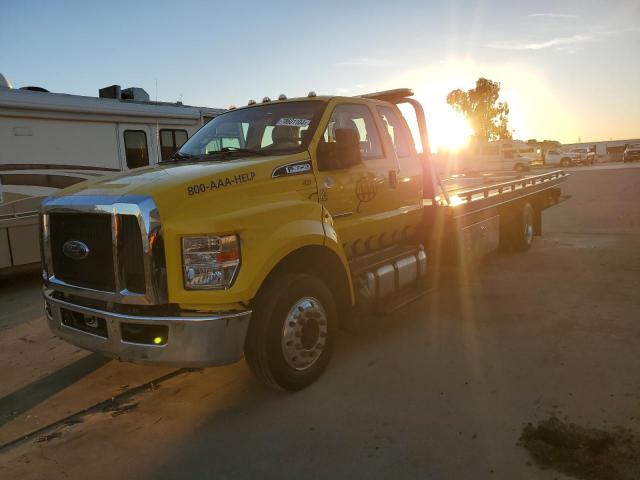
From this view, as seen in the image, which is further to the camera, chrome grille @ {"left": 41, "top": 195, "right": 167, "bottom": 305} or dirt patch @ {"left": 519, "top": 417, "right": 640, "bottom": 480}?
chrome grille @ {"left": 41, "top": 195, "right": 167, "bottom": 305}

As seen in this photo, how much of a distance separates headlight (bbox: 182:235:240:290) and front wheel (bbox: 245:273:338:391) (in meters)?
0.42

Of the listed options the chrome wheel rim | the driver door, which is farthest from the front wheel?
the driver door

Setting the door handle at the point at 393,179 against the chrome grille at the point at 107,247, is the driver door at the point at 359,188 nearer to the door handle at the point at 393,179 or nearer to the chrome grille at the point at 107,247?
the door handle at the point at 393,179

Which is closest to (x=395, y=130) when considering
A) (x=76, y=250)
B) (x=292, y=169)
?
(x=292, y=169)

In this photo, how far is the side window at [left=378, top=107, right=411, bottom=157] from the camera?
5.30m

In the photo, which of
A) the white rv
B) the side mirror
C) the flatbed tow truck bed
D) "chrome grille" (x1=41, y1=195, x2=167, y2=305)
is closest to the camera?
"chrome grille" (x1=41, y1=195, x2=167, y2=305)

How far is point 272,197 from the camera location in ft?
12.2

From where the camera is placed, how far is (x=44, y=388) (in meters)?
4.16

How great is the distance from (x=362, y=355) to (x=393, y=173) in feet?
5.94

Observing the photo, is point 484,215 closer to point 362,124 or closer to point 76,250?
point 362,124

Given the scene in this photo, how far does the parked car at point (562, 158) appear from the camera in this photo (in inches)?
1786

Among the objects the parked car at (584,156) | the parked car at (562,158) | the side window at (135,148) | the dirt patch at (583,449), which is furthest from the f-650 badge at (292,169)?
the parked car at (584,156)

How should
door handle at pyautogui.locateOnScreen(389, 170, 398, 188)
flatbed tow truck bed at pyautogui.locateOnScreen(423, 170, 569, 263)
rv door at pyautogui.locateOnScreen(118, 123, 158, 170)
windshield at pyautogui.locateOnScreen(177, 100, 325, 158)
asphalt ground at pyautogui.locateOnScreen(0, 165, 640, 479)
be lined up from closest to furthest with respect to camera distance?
asphalt ground at pyautogui.locateOnScreen(0, 165, 640, 479)
windshield at pyautogui.locateOnScreen(177, 100, 325, 158)
door handle at pyautogui.locateOnScreen(389, 170, 398, 188)
flatbed tow truck bed at pyautogui.locateOnScreen(423, 170, 569, 263)
rv door at pyautogui.locateOnScreen(118, 123, 158, 170)

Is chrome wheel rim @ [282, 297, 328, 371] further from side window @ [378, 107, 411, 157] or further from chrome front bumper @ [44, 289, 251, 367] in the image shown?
side window @ [378, 107, 411, 157]
